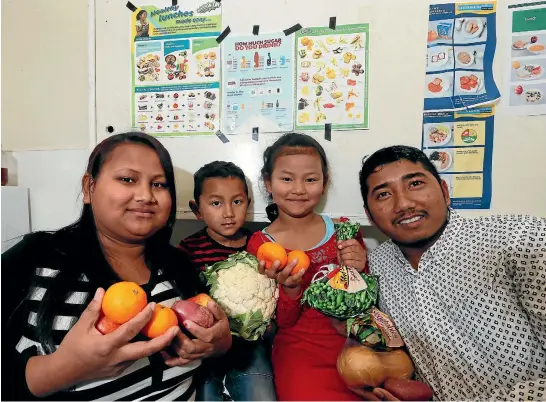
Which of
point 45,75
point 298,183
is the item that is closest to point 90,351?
point 298,183

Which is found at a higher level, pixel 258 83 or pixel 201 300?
pixel 258 83

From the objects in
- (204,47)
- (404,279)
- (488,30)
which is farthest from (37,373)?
(488,30)

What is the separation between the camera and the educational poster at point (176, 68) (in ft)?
5.33

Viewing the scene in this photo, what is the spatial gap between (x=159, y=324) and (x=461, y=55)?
1.47 m

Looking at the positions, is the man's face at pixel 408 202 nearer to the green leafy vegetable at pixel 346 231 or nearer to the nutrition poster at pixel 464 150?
the green leafy vegetable at pixel 346 231

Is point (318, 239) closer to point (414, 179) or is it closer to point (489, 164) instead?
point (414, 179)

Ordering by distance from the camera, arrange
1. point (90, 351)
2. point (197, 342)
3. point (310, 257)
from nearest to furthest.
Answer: point (90, 351) → point (197, 342) → point (310, 257)

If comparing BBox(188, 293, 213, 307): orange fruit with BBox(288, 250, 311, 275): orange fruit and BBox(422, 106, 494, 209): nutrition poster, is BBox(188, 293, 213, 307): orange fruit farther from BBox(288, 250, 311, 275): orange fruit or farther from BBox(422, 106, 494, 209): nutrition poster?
BBox(422, 106, 494, 209): nutrition poster

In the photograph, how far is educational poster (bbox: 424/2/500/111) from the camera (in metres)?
1.39

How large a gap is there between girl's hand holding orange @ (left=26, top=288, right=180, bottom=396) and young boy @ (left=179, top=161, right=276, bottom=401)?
460 mm

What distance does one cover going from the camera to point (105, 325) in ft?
2.31

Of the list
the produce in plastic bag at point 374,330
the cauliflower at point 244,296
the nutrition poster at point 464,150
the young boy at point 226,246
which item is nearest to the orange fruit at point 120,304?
the cauliflower at point 244,296

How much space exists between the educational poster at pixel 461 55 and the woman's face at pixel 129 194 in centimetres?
116

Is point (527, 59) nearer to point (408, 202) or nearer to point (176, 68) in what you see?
point (408, 202)
